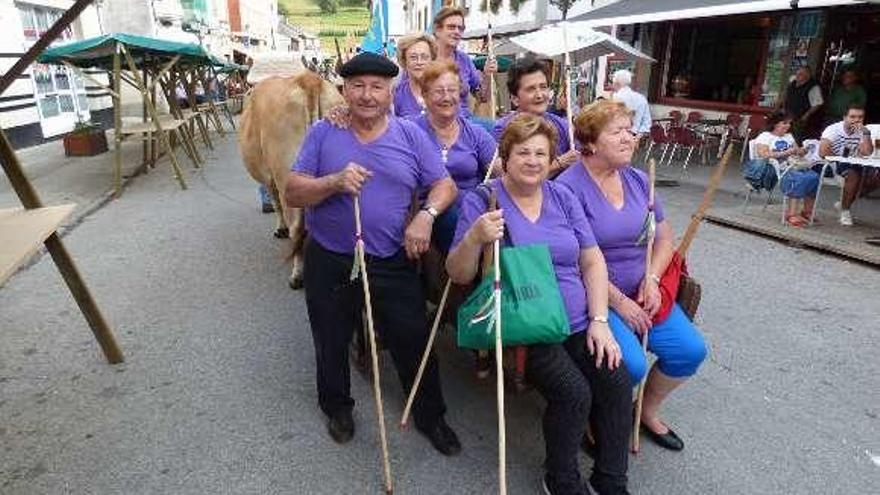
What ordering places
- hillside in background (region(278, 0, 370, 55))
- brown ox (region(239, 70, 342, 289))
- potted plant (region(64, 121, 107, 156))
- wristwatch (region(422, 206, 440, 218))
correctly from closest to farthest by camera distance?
wristwatch (region(422, 206, 440, 218)), brown ox (region(239, 70, 342, 289)), potted plant (region(64, 121, 107, 156)), hillside in background (region(278, 0, 370, 55))

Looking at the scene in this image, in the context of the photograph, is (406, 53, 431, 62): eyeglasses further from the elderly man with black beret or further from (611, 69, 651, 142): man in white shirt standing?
(611, 69, 651, 142): man in white shirt standing

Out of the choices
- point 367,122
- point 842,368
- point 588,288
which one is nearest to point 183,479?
point 367,122

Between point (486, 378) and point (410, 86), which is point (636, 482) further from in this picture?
point (410, 86)

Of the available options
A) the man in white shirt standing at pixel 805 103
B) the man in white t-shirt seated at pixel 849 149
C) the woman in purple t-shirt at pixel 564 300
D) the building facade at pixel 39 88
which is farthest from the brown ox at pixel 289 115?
the man in white shirt standing at pixel 805 103

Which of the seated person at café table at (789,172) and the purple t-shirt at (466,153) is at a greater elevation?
the purple t-shirt at (466,153)

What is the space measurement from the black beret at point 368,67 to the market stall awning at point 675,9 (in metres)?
7.69

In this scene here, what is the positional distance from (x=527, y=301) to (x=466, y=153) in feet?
4.07

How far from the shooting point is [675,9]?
11.5m

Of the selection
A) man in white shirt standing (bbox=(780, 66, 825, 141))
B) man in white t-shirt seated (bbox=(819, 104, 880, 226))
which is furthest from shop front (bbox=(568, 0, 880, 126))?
man in white t-shirt seated (bbox=(819, 104, 880, 226))

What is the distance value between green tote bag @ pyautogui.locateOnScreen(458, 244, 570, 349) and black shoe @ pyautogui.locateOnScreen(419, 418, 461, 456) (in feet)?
2.38

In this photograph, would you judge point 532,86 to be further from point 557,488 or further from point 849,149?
point 849,149

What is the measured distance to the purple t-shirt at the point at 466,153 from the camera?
135 inches

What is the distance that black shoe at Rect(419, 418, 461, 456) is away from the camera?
2980 mm

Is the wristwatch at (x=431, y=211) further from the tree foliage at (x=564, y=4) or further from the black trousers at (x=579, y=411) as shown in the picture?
the tree foliage at (x=564, y=4)
